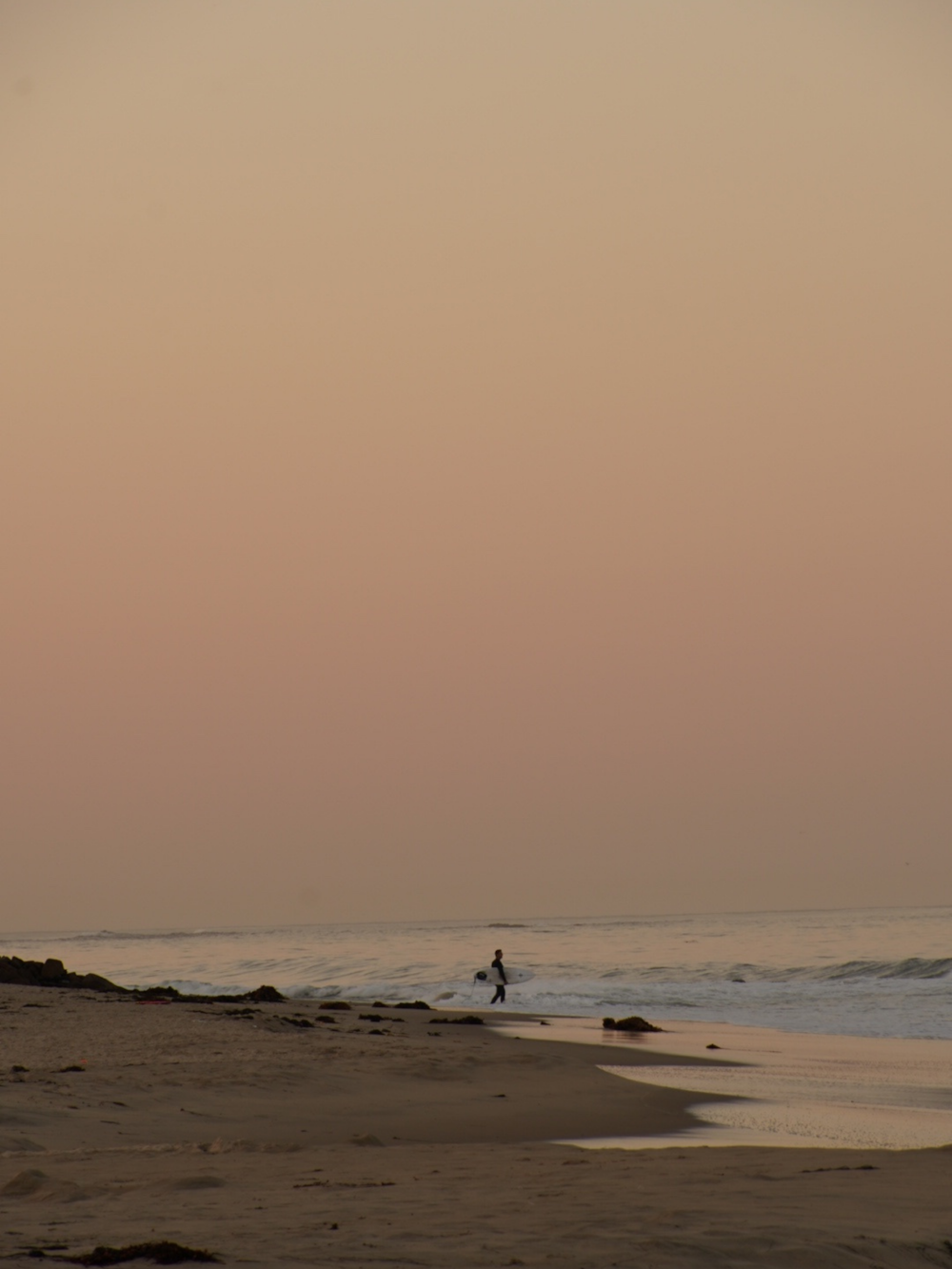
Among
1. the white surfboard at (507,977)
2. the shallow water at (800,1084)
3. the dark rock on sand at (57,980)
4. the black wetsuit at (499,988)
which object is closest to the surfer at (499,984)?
the black wetsuit at (499,988)

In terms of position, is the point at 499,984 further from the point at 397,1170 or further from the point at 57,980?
the point at 397,1170

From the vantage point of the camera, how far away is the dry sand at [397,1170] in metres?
5.78

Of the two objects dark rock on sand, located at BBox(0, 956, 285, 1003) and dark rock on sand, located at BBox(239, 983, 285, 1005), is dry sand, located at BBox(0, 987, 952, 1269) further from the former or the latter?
dark rock on sand, located at BBox(0, 956, 285, 1003)

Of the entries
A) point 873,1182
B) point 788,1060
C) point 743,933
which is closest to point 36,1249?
point 873,1182

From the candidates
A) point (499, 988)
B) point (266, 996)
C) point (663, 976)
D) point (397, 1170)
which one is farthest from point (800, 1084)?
point (663, 976)

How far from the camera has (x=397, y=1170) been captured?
833 cm

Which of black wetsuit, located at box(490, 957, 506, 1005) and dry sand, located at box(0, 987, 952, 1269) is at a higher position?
dry sand, located at box(0, 987, 952, 1269)

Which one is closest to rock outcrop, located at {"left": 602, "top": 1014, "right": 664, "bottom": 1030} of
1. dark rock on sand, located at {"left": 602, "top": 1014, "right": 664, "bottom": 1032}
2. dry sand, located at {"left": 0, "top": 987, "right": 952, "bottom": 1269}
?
dark rock on sand, located at {"left": 602, "top": 1014, "right": 664, "bottom": 1032}

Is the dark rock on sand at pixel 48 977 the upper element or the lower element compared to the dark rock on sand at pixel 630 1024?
upper

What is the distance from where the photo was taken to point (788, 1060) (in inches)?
704

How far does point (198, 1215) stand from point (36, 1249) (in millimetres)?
1114

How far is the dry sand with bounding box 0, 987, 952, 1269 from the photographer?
5781 mm

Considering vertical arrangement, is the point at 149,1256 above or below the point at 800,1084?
above

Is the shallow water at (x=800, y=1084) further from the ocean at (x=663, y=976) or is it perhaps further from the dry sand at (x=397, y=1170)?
the ocean at (x=663, y=976)
